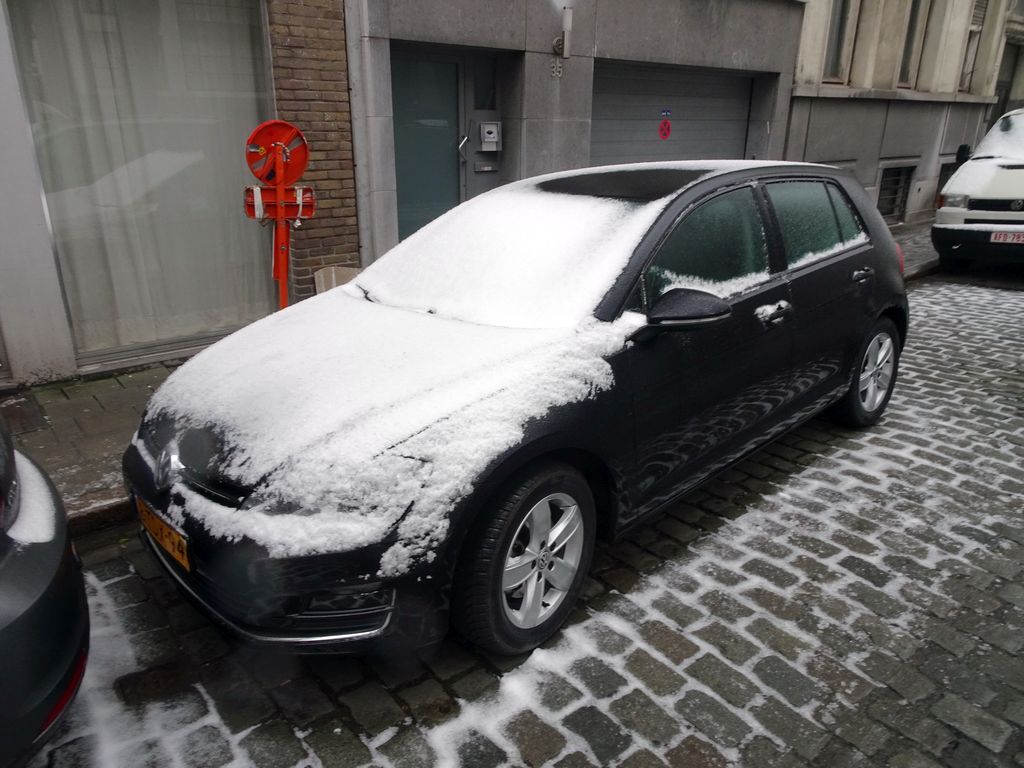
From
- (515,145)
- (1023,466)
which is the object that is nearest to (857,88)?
(515,145)

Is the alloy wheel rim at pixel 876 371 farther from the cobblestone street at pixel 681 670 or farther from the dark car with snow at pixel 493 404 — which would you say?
the cobblestone street at pixel 681 670

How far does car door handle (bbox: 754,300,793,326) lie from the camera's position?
3.46 m

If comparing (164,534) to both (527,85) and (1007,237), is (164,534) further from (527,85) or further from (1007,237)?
(1007,237)

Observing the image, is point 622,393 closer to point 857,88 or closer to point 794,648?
point 794,648

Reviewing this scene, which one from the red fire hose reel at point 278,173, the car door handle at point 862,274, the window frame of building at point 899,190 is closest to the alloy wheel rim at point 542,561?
the car door handle at point 862,274

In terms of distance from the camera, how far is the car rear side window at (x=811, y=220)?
3.76 metres

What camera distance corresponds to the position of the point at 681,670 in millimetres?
2635

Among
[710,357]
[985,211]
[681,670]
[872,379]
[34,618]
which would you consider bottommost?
[681,670]

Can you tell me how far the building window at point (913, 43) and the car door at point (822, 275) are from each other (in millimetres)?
11278

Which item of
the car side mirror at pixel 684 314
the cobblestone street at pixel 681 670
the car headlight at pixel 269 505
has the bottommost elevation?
the cobblestone street at pixel 681 670

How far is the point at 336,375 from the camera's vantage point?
2.64m

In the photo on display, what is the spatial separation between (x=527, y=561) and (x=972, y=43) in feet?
54.6

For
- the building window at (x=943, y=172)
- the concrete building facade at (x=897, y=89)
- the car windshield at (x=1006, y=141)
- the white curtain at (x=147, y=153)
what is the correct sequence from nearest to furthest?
the white curtain at (x=147, y=153)
the car windshield at (x=1006, y=141)
the concrete building facade at (x=897, y=89)
the building window at (x=943, y=172)

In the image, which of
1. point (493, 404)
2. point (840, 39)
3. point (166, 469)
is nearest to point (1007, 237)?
point (840, 39)
